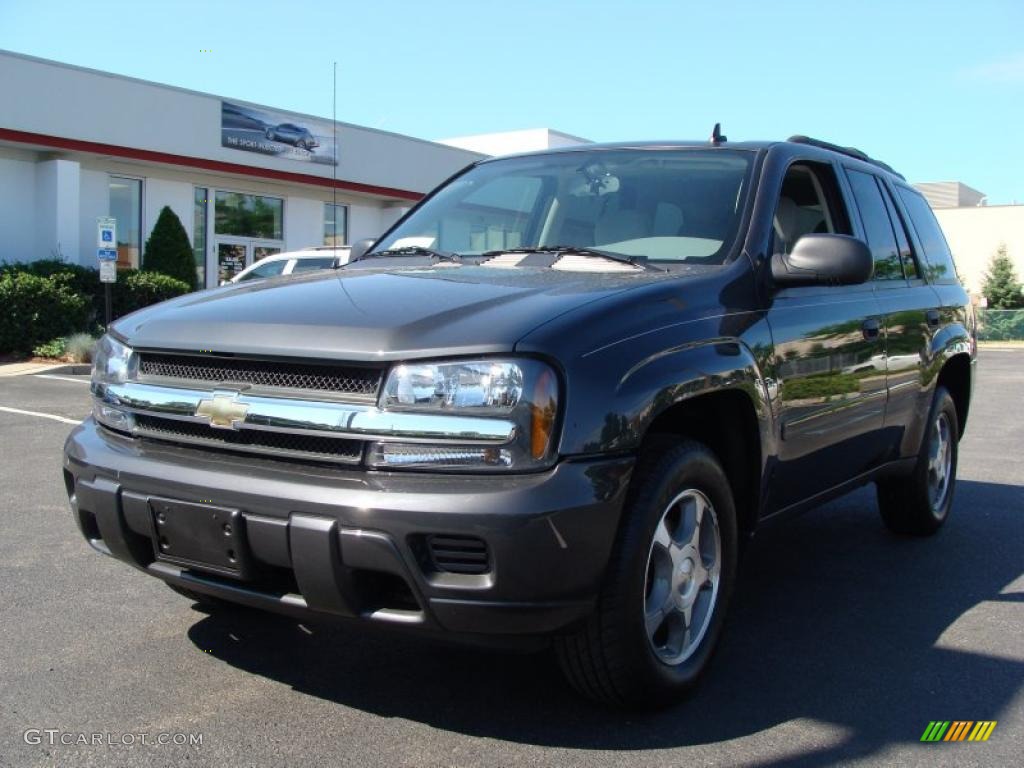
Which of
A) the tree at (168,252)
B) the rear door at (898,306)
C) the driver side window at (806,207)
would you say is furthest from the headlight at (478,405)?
the tree at (168,252)

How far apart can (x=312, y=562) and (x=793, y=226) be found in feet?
8.62

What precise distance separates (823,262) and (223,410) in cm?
214

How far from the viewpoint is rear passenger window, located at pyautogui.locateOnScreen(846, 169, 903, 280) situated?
495cm

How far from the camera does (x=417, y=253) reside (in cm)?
432

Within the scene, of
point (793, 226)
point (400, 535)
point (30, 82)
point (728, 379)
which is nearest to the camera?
point (400, 535)

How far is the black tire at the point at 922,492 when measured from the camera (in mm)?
5430

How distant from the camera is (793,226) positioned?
4402 millimetres

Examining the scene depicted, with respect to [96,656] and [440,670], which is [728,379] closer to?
[440,670]

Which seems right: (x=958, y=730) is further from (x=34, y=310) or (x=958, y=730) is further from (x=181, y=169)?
(x=181, y=169)

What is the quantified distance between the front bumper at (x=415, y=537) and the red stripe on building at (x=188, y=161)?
17119 millimetres

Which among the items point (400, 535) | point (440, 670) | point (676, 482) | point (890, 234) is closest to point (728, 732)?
point (676, 482)

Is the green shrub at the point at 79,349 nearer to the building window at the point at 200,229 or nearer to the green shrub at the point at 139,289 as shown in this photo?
the green shrub at the point at 139,289

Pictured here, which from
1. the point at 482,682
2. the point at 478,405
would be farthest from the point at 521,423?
the point at 482,682

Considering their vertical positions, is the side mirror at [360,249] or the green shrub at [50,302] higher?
the side mirror at [360,249]
